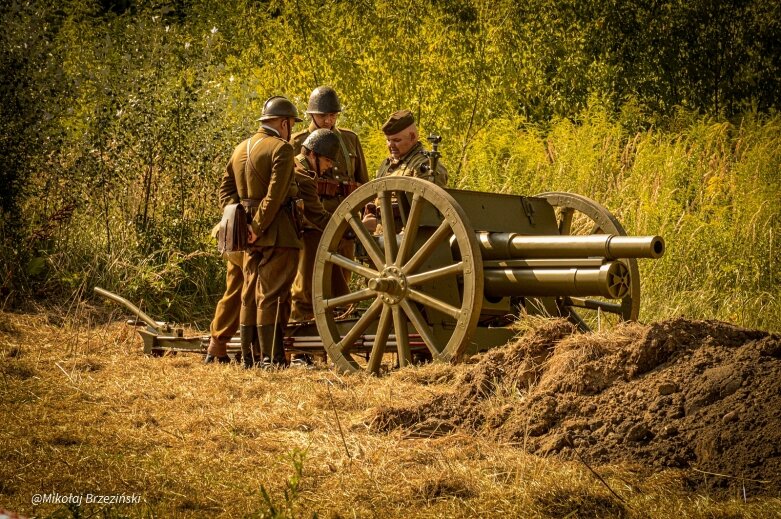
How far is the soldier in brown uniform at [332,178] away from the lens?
934cm

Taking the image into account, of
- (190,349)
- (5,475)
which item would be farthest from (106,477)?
(190,349)

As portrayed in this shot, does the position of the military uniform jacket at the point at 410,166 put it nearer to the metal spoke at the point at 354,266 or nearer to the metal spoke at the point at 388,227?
the metal spoke at the point at 388,227

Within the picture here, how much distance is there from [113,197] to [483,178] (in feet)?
12.9

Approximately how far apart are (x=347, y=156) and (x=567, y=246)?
302 centimetres

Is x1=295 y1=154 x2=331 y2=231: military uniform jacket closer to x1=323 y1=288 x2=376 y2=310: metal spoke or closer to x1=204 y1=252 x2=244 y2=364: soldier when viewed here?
x1=204 y1=252 x2=244 y2=364: soldier

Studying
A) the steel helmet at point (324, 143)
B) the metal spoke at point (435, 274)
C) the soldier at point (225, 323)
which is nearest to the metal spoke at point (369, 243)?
the metal spoke at point (435, 274)

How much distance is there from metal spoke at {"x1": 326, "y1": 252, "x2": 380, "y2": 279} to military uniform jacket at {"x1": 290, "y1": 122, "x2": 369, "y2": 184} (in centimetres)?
174

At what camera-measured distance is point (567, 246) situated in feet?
23.8

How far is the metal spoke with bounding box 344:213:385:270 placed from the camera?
25.4ft

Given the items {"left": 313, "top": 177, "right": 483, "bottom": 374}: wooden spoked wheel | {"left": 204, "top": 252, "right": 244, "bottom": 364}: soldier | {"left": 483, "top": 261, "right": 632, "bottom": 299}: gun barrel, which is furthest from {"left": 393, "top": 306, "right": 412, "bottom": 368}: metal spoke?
{"left": 204, "top": 252, "right": 244, "bottom": 364}: soldier

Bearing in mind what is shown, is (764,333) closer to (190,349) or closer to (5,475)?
(5,475)

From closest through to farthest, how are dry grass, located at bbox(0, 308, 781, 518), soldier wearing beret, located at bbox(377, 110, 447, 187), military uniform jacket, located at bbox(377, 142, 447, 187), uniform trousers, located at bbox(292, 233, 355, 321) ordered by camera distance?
1. dry grass, located at bbox(0, 308, 781, 518)
2. military uniform jacket, located at bbox(377, 142, 447, 187)
3. soldier wearing beret, located at bbox(377, 110, 447, 187)
4. uniform trousers, located at bbox(292, 233, 355, 321)

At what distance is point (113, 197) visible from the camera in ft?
40.7

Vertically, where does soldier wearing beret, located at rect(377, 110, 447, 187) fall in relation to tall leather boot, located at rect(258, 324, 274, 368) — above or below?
above
